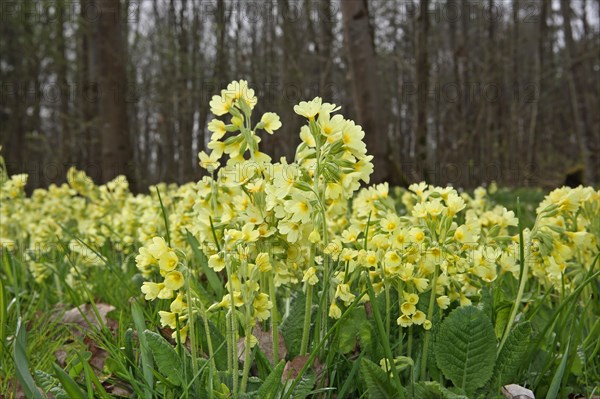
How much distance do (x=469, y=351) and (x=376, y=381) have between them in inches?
11.4

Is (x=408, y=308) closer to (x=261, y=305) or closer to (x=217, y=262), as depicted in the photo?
(x=261, y=305)

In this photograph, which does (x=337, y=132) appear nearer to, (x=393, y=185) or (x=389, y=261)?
(x=389, y=261)

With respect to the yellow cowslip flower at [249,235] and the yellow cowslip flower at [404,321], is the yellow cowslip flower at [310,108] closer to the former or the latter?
the yellow cowslip flower at [249,235]

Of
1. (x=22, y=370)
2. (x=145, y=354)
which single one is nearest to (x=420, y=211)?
(x=145, y=354)

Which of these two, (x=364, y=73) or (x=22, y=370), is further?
(x=364, y=73)

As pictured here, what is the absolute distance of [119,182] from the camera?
12.5ft

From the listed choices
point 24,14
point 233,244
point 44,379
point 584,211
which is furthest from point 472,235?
point 24,14

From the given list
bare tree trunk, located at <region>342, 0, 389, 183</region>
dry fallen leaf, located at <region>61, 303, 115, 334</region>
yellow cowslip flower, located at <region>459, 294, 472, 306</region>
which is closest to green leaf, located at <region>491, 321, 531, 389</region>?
yellow cowslip flower, located at <region>459, 294, 472, 306</region>

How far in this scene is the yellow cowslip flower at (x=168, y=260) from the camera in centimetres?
132

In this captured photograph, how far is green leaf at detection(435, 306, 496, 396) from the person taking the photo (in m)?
1.52

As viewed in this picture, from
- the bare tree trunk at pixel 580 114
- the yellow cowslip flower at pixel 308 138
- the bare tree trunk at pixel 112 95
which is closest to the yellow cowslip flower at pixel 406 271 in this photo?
the yellow cowslip flower at pixel 308 138

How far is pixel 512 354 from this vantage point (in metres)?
1.54

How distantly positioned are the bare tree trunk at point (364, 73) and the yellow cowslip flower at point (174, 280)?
20.1ft

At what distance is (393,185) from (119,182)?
4.97m
